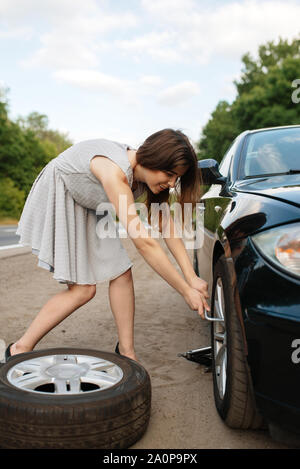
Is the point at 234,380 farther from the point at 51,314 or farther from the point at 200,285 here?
the point at 51,314

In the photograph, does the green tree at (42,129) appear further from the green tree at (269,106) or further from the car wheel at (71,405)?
the car wheel at (71,405)

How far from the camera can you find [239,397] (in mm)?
1945

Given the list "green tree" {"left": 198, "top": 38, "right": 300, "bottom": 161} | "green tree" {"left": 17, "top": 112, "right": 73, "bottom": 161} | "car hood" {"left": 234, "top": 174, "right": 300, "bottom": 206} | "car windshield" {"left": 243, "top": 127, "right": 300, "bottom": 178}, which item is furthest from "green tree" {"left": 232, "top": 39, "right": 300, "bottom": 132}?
"green tree" {"left": 17, "top": 112, "right": 73, "bottom": 161}

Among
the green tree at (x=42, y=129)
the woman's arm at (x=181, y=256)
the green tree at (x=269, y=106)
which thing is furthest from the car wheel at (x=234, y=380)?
the green tree at (x=42, y=129)

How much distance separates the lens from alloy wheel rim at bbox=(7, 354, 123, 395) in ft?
6.93

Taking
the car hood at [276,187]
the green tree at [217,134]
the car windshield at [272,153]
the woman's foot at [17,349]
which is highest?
the green tree at [217,134]

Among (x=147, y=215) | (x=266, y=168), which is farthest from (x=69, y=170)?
(x=266, y=168)

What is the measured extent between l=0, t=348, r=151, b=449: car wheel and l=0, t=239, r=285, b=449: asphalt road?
0.63ft

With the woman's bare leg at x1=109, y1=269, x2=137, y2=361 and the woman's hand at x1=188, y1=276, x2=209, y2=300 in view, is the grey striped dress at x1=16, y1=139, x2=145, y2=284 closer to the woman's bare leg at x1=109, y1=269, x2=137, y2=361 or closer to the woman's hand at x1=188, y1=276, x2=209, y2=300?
the woman's bare leg at x1=109, y1=269, x2=137, y2=361

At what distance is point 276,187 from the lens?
7.14 feet

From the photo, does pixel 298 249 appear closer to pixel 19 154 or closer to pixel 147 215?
pixel 147 215

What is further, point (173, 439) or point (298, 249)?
point (173, 439)

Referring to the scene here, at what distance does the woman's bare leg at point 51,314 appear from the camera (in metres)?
2.71
